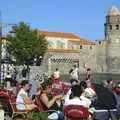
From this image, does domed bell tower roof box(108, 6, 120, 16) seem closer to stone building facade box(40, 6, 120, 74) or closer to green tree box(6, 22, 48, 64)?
stone building facade box(40, 6, 120, 74)

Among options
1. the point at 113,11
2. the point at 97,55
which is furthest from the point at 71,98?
the point at 113,11

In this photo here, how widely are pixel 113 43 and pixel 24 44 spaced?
27.8 metres

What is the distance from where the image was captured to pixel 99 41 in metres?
100

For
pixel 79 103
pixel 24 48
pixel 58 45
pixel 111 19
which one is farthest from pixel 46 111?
pixel 58 45

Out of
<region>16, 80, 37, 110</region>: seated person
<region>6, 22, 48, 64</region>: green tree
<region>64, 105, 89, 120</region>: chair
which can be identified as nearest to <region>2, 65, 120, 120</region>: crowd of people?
<region>16, 80, 37, 110</region>: seated person

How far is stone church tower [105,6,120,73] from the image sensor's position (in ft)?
316

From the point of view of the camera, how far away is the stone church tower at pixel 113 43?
316ft

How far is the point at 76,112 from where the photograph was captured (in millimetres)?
8945

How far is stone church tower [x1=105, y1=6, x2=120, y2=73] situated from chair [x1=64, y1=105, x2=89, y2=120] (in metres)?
86.5

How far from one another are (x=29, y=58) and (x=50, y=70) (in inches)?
482

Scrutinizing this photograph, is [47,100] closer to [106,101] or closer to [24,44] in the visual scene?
[106,101]

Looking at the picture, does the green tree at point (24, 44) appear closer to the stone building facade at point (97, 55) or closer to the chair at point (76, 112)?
the stone building facade at point (97, 55)

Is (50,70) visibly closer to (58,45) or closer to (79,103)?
(58,45)

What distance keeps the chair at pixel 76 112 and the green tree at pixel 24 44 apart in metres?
63.9
